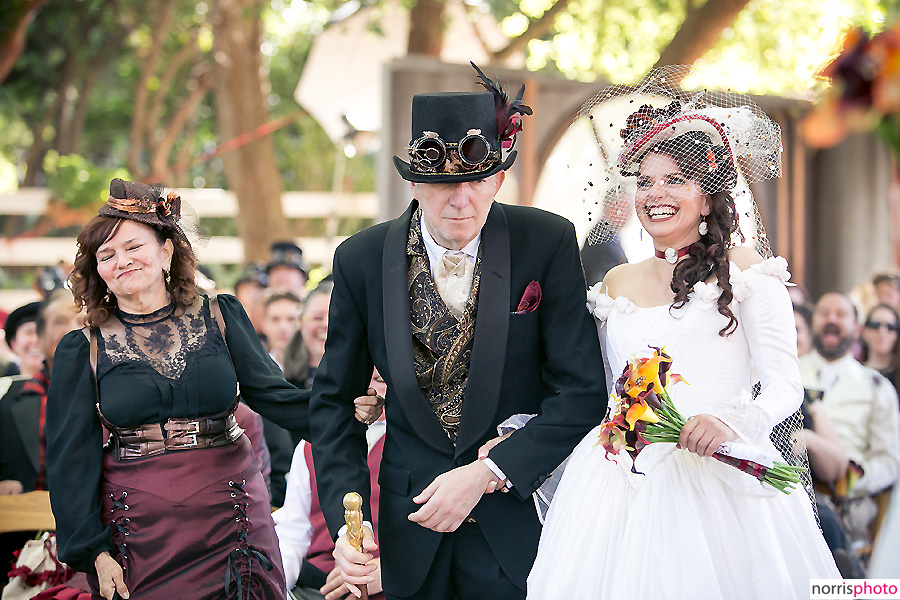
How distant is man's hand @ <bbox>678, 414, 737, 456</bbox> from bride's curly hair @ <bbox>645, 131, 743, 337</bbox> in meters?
0.30

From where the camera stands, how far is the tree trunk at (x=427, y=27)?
891 cm

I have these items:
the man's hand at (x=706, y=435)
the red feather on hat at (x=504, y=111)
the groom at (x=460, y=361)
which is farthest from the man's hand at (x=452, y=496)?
the red feather on hat at (x=504, y=111)

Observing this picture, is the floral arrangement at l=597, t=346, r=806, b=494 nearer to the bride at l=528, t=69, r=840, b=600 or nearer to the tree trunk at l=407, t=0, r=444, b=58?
the bride at l=528, t=69, r=840, b=600

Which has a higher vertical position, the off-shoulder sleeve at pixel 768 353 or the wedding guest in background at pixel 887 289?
the wedding guest in background at pixel 887 289

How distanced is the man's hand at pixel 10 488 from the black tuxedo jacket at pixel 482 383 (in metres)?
2.49

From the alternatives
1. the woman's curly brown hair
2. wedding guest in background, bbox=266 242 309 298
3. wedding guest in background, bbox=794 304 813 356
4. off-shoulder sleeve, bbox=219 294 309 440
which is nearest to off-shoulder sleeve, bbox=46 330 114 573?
the woman's curly brown hair

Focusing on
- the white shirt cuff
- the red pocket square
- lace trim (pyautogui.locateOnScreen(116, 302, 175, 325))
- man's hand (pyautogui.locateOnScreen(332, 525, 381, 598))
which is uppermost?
the red pocket square

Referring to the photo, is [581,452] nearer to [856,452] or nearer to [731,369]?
[731,369]

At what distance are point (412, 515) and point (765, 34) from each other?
44.6 ft

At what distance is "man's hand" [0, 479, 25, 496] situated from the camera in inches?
165

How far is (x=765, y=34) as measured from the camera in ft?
45.6

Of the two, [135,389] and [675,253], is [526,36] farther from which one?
[135,389]

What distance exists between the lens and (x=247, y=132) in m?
9.53

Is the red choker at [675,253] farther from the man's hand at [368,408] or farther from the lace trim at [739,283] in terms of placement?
the man's hand at [368,408]
